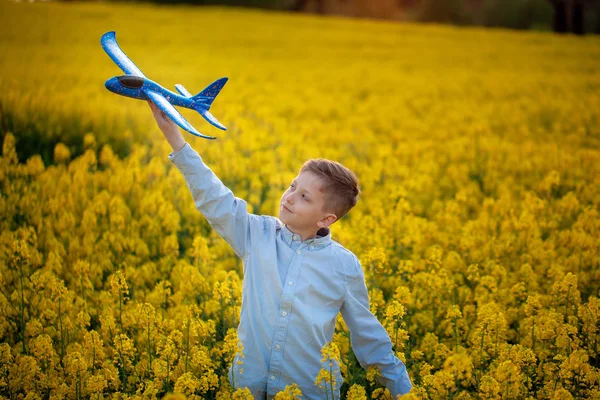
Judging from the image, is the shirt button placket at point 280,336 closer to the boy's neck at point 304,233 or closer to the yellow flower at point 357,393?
the boy's neck at point 304,233

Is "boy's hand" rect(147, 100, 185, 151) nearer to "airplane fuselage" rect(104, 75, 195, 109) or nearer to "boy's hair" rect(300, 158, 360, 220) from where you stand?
"airplane fuselage" rect(104, 75, 195, 109)

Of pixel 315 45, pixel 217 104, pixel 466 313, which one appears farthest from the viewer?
pixel 315 45

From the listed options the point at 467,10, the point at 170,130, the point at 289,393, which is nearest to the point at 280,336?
the point at 289,393

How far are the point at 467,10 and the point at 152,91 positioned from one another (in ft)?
140

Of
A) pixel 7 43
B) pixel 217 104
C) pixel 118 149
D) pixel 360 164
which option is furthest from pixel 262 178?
pixel 7 43

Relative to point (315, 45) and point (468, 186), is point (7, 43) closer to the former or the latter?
point (315, 45)

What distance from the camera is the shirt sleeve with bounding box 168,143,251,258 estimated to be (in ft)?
10.3

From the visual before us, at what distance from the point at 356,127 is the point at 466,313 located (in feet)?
23.0

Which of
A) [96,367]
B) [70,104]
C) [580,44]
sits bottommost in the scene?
[96,367]

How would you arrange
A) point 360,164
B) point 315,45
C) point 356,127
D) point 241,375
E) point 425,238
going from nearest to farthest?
point 241,375
point 425,238
point 360,164
point 356,127
point 315,45

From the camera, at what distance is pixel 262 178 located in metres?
7.34

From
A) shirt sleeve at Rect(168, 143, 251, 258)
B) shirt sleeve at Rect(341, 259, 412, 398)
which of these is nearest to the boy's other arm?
shirt sleeve at Rect(168, 143, 251, 258)

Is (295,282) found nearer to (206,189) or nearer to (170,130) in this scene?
(206,189)

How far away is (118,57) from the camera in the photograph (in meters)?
3.42
